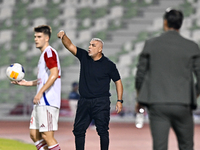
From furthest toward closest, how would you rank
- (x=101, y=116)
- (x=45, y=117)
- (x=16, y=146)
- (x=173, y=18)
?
1. (x=16, y=146)
2. (x=101, y=116)
3. (x=45, y=117)
4. (x=173, y=18)

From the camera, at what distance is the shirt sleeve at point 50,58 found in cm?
551

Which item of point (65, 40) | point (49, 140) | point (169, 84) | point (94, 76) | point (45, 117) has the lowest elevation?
point (49, 140)

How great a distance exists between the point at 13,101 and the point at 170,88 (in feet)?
54.7

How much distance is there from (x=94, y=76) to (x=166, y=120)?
2.50 metres

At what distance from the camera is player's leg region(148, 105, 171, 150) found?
384 centimetres

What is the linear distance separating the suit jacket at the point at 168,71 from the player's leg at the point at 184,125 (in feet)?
0.23

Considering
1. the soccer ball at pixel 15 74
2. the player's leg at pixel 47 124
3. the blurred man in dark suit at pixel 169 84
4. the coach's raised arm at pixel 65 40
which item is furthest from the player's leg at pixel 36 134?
the blurred man in dark suit at pixel 169 84

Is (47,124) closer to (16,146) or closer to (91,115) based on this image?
(91,115)

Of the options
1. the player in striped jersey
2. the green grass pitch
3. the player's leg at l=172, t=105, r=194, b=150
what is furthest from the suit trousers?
the green grass pitch

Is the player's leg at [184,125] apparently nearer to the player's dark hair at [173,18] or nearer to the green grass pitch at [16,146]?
the player's dark hair at [173,18]

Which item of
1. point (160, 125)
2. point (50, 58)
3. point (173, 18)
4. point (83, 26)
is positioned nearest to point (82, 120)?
point (50, 58)

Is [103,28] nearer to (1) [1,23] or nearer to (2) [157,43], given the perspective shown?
(1) [1,23]

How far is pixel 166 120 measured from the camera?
3857 mm

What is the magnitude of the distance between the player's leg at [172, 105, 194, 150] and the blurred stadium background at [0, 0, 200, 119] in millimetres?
17846
